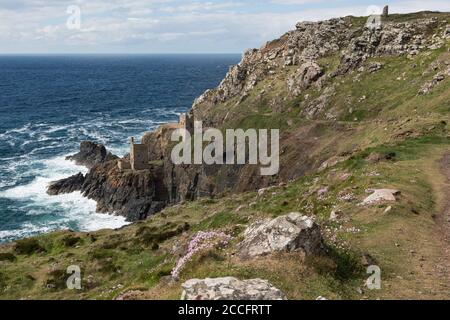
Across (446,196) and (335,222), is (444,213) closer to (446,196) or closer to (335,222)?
(446,196)

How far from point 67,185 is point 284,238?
75069 millimetres

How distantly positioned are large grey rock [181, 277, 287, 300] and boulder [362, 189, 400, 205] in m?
15.9

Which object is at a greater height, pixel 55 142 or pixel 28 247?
pixel 55 142

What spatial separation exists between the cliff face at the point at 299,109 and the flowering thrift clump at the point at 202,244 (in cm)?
3657

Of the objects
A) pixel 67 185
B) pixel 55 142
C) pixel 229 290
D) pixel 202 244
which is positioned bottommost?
pixel 67 185

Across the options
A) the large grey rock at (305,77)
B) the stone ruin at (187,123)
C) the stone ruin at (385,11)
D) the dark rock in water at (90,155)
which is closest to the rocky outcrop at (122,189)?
the stone ruin at (187,123)

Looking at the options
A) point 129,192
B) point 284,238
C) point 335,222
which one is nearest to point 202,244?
point 284,238

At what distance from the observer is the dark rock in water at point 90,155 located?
9944 centimetres

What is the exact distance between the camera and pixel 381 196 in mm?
29766

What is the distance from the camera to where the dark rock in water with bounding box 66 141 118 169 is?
99438mm

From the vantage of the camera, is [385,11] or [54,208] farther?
[385,11]

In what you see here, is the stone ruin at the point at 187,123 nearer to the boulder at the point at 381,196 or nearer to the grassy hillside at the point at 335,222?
the grassy hillside at the point at 335,222
